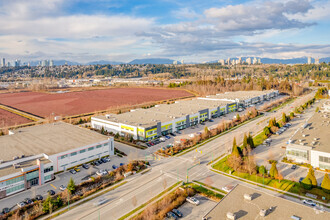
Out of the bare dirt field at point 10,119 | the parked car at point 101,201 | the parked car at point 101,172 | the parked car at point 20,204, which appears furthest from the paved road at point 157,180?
the bare dirt field at point 10,119

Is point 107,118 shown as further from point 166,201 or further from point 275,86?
point 275,86

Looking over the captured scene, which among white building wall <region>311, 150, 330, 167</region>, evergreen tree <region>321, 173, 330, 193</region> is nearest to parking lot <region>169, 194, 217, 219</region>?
evergreen tree <region>321, 173, 330, 193</region>

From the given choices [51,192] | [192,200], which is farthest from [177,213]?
[51,192]

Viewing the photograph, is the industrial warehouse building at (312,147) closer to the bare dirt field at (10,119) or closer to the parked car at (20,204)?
the parked car at (20,204)

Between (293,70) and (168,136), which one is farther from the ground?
(293,70)

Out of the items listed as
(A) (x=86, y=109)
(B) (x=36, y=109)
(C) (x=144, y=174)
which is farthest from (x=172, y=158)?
(B) (x=36, y=109)
